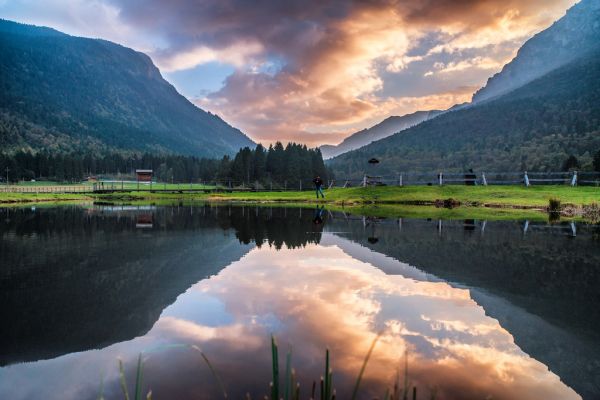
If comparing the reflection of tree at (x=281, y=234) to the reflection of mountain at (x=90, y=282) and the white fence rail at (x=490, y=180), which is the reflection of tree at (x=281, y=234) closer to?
the reflection of mountain at (x=90, y=282)

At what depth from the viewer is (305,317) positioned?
8930mm

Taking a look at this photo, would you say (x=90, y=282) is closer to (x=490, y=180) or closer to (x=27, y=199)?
(x=27, y=199)

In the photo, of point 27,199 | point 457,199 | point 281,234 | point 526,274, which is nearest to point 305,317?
point 526,274

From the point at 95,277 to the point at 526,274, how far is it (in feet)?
42.7

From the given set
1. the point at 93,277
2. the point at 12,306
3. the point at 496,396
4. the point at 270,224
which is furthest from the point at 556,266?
the point at 270,224

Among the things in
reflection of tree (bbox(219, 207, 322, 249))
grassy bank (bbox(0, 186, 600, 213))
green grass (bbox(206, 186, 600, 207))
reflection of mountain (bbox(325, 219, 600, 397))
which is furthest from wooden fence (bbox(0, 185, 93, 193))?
reflection of mountain (bbox(325, 219, 600, 397))

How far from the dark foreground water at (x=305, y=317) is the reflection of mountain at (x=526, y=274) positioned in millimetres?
48

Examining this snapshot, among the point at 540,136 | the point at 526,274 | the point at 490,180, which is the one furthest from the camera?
the point at 540,136

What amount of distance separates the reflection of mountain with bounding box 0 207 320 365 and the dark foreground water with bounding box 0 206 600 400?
0.21ft

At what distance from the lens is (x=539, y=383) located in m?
6.15

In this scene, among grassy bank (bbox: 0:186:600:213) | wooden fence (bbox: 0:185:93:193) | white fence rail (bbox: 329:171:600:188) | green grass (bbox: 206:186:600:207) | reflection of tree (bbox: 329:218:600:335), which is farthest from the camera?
wooden fence (bbox: 0:185:93:193)

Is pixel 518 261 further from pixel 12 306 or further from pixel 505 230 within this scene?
pixel 12 306

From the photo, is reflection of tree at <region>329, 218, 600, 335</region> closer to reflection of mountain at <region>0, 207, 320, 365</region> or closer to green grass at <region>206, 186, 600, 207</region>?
reflection of mountain at <region>0, 207, 320, 365</region>

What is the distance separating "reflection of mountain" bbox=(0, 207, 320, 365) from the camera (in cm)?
810
